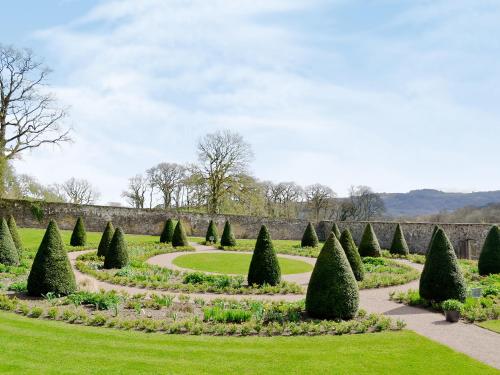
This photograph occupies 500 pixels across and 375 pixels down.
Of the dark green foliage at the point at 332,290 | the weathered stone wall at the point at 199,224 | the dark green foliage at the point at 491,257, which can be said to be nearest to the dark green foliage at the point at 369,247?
the dark green foliage at the point at 491,257

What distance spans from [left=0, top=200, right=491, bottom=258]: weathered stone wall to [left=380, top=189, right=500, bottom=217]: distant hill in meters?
102

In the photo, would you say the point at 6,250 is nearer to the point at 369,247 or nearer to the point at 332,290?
the point at 332,290

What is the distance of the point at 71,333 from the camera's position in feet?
30.1

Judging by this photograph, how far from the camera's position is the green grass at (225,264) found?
20339 mm

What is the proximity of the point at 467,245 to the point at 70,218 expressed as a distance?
30557 mm

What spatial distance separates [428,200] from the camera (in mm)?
151500

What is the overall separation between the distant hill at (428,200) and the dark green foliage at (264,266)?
427 feet

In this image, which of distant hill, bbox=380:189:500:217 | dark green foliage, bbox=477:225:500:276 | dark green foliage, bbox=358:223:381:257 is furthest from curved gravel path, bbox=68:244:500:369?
distant hill, bbox=380:189:500:217

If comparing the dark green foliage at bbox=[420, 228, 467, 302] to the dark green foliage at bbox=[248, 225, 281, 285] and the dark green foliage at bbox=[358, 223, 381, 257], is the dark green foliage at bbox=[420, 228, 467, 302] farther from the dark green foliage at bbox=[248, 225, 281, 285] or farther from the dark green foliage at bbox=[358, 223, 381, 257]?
the dark green foliage at bbox=[358, 223, 381, 257]

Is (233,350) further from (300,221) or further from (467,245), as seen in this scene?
(300,221)

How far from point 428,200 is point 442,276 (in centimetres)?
14898

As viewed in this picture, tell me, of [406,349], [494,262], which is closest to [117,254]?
[406,349]

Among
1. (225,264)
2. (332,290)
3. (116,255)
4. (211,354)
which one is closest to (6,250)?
(116,255)

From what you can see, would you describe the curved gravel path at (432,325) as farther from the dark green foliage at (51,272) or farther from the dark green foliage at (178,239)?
the dark green foliage at (178,239)
